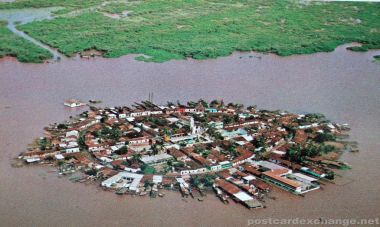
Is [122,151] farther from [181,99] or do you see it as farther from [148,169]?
[181,99]

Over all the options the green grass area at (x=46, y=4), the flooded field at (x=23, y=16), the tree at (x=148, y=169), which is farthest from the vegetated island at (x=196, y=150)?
the green grass area at (x=46, y=4)

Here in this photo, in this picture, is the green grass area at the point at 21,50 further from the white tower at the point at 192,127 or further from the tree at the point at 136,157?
the tree at the point at 136,157

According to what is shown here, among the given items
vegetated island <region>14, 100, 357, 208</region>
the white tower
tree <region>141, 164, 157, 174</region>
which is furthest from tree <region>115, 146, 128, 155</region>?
the white tower

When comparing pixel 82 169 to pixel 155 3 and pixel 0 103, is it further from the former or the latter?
pixel 155 3

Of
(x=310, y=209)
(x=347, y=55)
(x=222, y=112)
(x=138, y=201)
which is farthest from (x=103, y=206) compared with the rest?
(x=347, y=55)

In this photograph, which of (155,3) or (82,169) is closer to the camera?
(82,169)

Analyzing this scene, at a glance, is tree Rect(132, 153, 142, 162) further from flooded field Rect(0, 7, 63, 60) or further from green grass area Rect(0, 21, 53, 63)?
flooded field Rect(0, 7, 63, 60)
